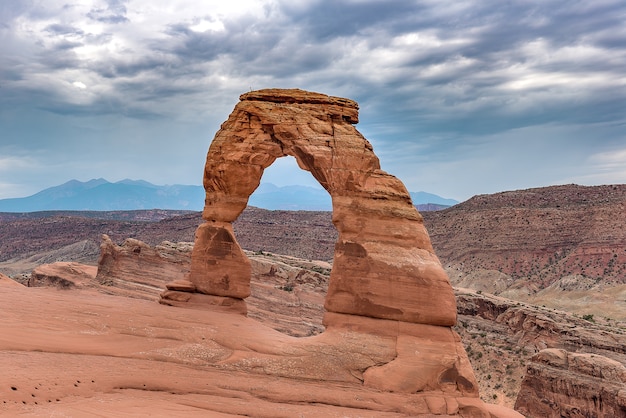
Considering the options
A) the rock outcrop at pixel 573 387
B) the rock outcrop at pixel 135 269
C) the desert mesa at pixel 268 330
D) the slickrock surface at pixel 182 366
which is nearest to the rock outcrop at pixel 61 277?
the rock outcrop at pixel 135 269

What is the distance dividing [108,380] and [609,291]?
58.7 metres

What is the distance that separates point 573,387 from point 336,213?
41.0 ft

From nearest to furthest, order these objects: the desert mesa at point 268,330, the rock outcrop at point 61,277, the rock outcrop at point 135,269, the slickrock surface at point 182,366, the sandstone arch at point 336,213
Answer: the slickrock surface at point 182,366 < the desert mesa at point 268,330 < the sandstone arch at point 336,213 < the rock outcrop at point 61,277 < the rock outcrop at point 135,269

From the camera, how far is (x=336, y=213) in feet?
63.0

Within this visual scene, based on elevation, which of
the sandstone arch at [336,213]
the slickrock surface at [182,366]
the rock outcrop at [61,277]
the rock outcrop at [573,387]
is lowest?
the rock outcrop at [573,387]

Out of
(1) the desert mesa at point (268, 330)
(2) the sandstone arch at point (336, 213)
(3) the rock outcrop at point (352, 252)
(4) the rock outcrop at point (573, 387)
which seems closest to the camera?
(1) the desert mesa at point (268, 330)

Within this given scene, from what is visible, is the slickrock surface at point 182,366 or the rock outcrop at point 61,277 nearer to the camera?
the slickrock surface at point 182,366

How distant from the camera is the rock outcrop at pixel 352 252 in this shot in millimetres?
17062

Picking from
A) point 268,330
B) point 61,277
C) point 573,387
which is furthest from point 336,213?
point 61,277

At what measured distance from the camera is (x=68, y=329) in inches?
650

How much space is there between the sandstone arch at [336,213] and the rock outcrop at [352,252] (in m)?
0.04

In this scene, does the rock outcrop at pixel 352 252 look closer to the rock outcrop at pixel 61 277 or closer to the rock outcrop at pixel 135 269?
the rock outcrop at pixel 135 269

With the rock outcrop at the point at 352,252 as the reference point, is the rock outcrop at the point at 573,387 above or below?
below

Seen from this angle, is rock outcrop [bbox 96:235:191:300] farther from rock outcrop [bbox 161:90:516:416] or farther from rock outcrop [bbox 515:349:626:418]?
rock outcrop [bbox 515:349:626:418]
